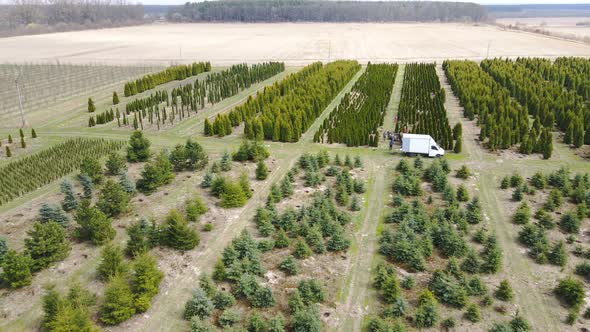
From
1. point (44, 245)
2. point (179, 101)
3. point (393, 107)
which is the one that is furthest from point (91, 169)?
point (393, 107)

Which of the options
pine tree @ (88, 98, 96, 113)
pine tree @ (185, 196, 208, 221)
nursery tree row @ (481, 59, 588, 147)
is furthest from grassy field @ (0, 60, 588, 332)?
pine tree @ (88, 98, 96, 113)

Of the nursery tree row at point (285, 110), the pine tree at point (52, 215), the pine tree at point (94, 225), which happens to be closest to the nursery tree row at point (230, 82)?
the nursery tree row at point (285, 110)

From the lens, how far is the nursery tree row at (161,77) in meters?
45.1

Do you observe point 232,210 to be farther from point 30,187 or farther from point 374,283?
point 30,187

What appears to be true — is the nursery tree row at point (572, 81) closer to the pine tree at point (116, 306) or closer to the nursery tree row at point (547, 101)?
the nursery tree row at point (547, 101)

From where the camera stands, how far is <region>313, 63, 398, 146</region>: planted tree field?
29.2 metres

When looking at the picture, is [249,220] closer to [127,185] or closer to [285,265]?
[285,265]

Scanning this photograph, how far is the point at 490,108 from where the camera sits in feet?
118

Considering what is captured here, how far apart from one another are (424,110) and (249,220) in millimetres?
21740

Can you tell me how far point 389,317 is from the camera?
12812 mm

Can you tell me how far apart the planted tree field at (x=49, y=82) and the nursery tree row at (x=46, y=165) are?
1049 cm

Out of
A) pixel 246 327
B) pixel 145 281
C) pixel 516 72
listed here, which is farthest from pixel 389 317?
pixel 516 72

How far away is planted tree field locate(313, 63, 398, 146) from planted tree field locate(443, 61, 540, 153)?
7.09 meters

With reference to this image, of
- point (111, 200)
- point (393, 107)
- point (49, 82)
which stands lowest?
point (111, 200)
